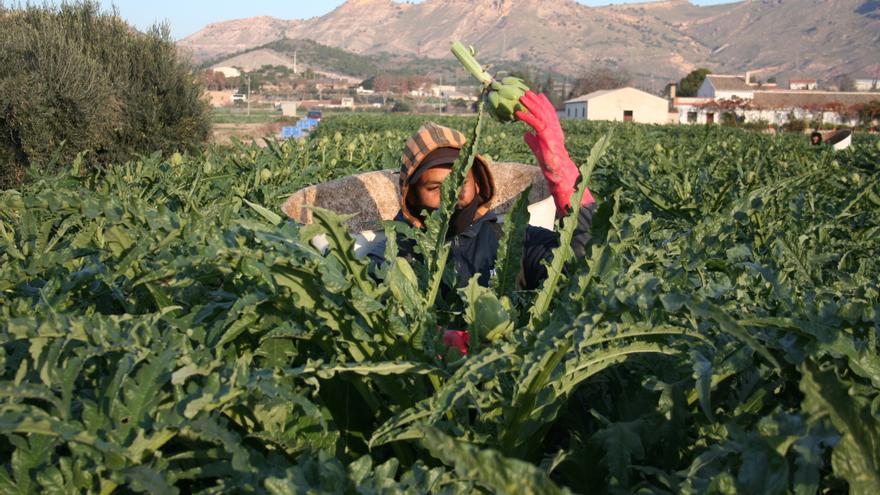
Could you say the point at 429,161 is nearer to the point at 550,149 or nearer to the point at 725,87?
the point at 550,149

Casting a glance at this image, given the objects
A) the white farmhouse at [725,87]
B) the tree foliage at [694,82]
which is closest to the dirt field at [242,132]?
the white farmhouse at [725,87]

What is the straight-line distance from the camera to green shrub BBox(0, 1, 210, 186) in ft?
43.2

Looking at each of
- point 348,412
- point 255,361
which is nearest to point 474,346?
point 348,412

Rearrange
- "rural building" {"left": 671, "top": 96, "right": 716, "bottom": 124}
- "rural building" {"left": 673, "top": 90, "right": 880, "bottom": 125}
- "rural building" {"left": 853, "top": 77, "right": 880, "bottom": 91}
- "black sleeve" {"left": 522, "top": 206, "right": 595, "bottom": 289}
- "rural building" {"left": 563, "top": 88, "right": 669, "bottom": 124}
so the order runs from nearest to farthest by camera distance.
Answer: "black sleeve" {"left": 522, "top": 206, "right": 595, "bottom": 289}, "rural building" {"left": 673, "top": 90, "right": 880, "bottom": 125}, "rural building" {"left": 563, "top": 88, "right": 669, "bottom": 124}, "rural building" {"left": 671, "top": 96, "right": 716, "bottom": 124}, "rural building" {"left": 853, "top": 77, "right": 880, "bottom": 91}

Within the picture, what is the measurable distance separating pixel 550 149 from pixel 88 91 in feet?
44.8

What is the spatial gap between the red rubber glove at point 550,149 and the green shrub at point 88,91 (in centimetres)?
1031

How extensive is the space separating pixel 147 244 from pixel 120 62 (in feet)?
52.7

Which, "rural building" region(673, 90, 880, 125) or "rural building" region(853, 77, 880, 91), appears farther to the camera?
"rural building" region(853, 77, 880, 91)

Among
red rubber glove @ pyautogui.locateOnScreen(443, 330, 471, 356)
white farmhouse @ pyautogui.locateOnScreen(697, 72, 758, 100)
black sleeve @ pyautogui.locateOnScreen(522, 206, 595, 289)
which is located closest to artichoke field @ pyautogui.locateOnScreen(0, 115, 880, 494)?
red rubber glove @ pyautogui.locateOnScreen(443, 330, 471, 356)

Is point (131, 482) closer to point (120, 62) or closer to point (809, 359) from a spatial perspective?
point (809, 359)

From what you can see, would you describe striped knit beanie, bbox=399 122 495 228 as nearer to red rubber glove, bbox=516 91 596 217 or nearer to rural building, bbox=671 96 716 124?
red rubber glove, bbox=516 91 596 217

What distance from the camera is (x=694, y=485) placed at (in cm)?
99

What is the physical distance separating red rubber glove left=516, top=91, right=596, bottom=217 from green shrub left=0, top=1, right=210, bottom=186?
10305mm

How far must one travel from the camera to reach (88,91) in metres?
13.9
